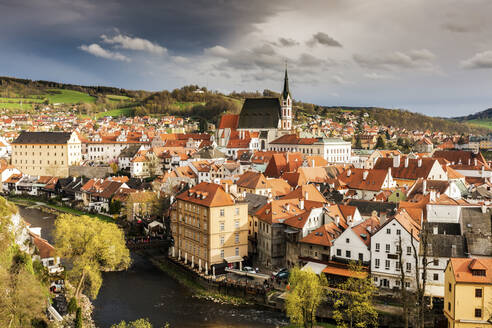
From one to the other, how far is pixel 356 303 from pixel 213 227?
42.5ft

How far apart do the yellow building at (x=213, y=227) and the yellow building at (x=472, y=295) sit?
1613 centimetres

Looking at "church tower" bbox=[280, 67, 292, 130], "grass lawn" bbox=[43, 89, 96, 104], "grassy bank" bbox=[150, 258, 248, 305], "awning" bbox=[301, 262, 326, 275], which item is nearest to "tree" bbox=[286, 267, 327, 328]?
"awning" bbox=[301, 262, 326, 275]

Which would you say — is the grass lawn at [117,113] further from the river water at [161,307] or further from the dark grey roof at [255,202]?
the river water at [161,307]

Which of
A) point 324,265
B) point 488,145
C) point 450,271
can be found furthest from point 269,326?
point 488,145

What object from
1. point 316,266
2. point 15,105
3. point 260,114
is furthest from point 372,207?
point 15,105

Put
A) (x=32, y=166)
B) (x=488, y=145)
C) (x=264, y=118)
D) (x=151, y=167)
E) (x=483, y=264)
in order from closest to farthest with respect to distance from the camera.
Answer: (x=483, y=264)
(x=151, y=167)
(x=32, y=166)
(x=264, y=118)
(x=488, y=145)

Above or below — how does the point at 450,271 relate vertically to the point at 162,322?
above

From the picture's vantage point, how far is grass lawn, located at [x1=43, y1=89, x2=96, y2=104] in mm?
176750

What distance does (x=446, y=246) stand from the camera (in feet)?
91.3

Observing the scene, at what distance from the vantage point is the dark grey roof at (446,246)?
1083 inches

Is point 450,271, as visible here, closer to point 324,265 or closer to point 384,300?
point 384,300

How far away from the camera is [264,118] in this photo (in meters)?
99.6

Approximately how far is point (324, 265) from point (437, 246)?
23.4 feet

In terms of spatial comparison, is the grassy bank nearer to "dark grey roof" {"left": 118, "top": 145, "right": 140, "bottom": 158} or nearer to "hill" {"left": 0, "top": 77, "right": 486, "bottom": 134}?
"dark grey roof" {"left": 118, "top": 145, "right": 140, "bottom": 158}
